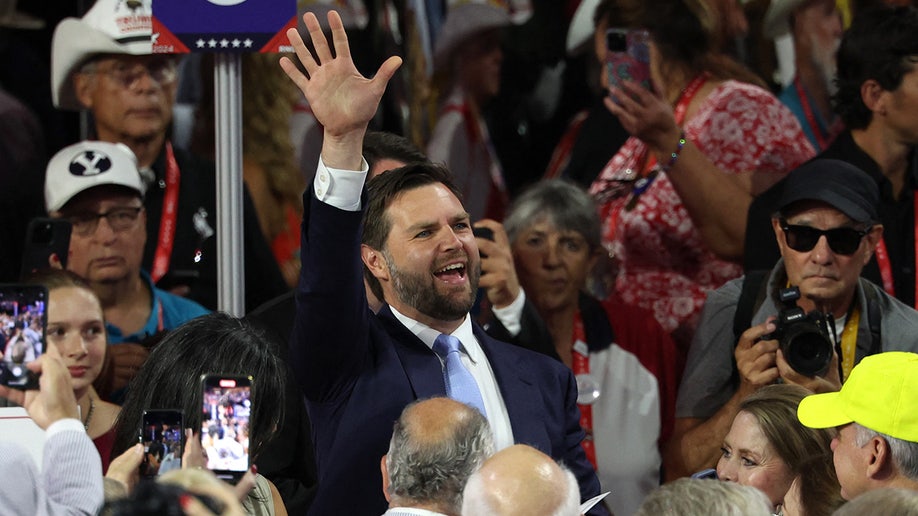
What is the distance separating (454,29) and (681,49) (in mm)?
1496

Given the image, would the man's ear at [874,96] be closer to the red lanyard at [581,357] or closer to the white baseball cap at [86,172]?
the red lanyard at [581,357]

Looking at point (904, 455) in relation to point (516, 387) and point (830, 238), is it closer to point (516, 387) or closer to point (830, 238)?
point (516, 387)

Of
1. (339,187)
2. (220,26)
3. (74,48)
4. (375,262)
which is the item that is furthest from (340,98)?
(74,48)

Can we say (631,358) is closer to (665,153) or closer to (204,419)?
(665,153)

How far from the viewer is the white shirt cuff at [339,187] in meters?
3.83

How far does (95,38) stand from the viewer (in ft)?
18.8

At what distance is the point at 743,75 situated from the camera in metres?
6.04

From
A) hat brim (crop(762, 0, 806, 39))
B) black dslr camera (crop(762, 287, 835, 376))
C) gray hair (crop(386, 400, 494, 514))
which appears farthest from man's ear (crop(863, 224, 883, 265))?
gray hair (crop(386, 400, 494, 514))

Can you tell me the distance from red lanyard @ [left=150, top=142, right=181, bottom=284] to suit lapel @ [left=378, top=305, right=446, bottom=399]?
5.81 feet

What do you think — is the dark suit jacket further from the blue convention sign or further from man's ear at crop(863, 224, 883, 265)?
man's ear at crop(863, 224, 883, 265)

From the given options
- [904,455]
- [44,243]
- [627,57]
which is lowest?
[904,455]

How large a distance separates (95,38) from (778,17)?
9.00ft

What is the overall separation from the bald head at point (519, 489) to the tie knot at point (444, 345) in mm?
982

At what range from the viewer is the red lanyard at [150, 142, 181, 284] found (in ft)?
19.2
